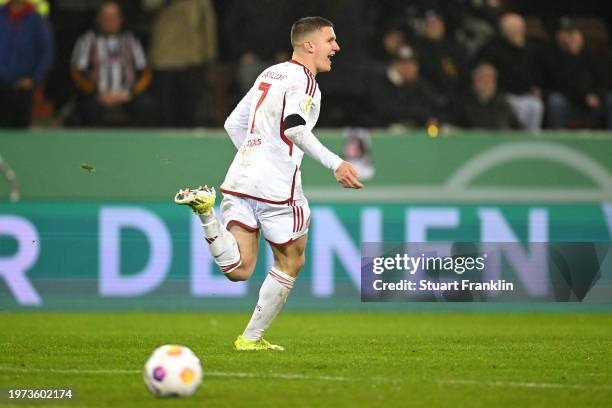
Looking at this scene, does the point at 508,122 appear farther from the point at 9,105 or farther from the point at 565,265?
the point at 9,105

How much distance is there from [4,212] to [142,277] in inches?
65.5

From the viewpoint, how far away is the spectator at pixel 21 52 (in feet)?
53.7

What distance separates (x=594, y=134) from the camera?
1725 centimetres

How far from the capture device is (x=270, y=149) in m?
9.69

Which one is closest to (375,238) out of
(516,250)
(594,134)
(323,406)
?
(516,250)

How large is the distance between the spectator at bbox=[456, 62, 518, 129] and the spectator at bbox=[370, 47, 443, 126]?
496mm

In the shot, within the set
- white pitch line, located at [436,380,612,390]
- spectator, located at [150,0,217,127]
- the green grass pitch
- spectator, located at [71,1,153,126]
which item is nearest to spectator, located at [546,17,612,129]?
spectator, located at [150,0,217,127]

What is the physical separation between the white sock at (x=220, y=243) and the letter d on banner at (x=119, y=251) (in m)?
5.55

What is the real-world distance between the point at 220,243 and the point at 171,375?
2111mm

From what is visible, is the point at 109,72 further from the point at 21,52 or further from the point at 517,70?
the point at 517,70

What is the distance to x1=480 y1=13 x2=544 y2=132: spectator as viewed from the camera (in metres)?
18.1

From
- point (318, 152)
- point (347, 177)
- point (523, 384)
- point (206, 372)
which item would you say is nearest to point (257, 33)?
point (318, 152)

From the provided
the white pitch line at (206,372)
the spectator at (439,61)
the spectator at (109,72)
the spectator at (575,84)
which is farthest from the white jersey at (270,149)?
the spectator at (575,84)

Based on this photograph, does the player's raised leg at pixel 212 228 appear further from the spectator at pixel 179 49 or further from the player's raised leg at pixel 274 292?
the spectator at pixel 179 49
